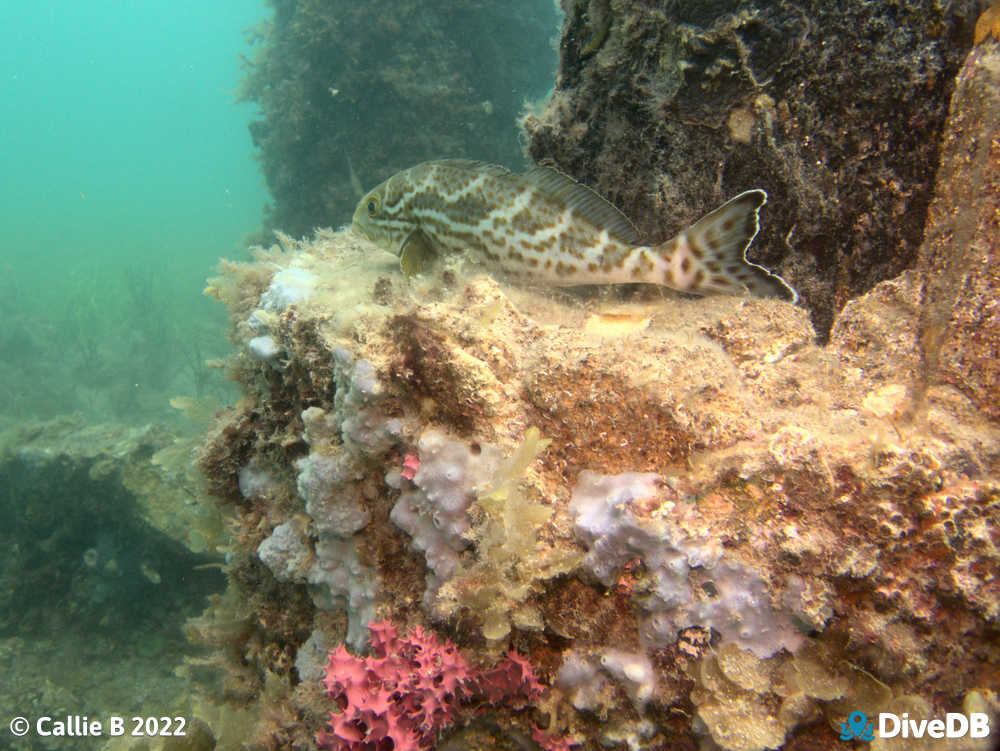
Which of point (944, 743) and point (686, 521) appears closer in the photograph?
point (944, 743)

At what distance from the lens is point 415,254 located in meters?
3.31

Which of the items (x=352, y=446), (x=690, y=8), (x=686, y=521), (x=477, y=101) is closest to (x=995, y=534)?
(x=686, y=521)

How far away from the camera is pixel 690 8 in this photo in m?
2.65

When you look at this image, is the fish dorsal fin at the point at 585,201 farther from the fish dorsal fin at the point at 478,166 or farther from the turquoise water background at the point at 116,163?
the turquoise water background at the point at 116,163

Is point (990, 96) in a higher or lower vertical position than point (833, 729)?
higher

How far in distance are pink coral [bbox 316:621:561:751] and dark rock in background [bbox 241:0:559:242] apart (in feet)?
39.7

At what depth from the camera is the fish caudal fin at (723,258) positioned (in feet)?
7.92

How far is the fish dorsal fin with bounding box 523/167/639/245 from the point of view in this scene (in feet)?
9.11

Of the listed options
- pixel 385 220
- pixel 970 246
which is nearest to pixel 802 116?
pixel 970 246

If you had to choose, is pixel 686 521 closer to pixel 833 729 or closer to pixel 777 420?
pixel 777 420

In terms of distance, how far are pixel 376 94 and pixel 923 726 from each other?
544 inches

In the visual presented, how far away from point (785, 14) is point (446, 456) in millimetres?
2641

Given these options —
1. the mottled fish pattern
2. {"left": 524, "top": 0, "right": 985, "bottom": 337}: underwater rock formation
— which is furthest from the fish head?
{"left": 524, "top": 0, "right": 985, "bottom": 337}: underwater rock formation

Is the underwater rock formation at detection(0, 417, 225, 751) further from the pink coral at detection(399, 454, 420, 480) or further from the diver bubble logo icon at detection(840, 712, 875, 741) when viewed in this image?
the diver bubble logo icon at detection(840, 712, 875, 741)
